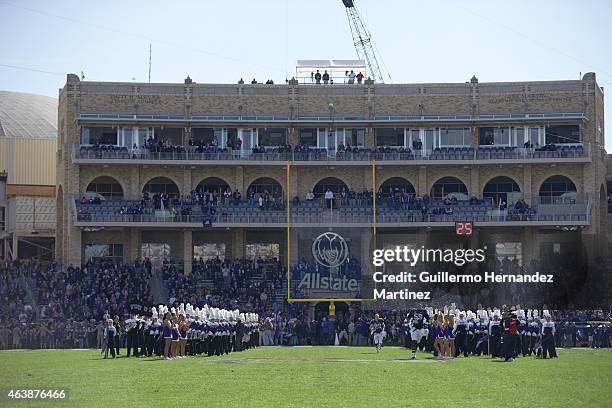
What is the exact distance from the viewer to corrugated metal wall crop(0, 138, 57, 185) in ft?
289

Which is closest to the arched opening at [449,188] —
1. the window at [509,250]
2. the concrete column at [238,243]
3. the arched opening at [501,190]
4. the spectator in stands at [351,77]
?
the arched opening at [501,190]

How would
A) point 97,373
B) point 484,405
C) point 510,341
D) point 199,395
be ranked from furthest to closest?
point 510,341
point 97,373
point 199,395
point 484,405

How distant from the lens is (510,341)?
131ft

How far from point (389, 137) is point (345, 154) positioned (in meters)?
3.54

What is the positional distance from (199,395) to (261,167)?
52.9 m

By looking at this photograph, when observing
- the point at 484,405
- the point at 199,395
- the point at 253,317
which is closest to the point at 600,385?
the point at 484,405

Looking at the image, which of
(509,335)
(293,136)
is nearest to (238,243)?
(293,136)

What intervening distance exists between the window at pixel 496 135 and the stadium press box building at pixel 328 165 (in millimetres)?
94

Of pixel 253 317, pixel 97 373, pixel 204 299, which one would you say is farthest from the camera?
pixel 204 299

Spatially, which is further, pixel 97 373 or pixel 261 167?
pixel 261 167

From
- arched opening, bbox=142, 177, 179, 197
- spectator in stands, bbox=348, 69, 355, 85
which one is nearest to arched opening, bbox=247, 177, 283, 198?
arched opening, bbox=142, 177, 179, 197

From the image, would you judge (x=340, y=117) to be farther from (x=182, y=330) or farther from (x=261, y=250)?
(x=182, y=330)

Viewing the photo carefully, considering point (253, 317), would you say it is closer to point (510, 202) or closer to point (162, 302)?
point (162, 302)

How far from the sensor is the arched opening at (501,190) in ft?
255
